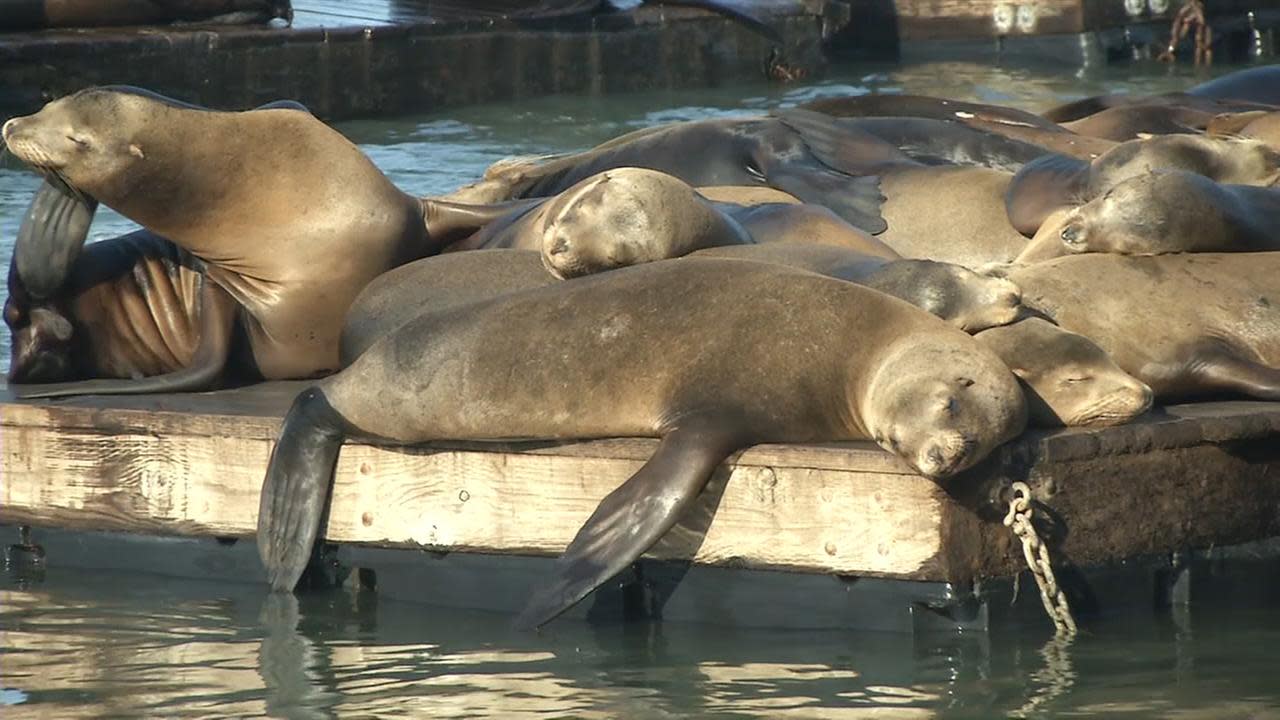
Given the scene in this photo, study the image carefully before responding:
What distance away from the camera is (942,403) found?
477cm

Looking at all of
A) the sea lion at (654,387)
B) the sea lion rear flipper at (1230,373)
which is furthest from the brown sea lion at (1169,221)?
the sea lion at (654,387)

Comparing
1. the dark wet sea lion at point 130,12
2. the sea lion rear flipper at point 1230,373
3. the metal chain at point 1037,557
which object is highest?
the dark wet sea lion at point 130,12

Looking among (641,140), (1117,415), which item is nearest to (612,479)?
(1117,415)

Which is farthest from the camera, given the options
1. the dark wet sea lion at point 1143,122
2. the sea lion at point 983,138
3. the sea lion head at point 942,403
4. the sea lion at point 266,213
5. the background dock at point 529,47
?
the background dock at point 529,47

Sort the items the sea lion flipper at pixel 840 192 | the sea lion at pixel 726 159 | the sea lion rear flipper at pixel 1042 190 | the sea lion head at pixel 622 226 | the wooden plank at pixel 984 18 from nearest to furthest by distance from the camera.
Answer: the sea lion head at pixel 622 226 < the sea lion rear flipper at pixel 1042 190 < the sea lion flipper at pixel 840 192 < the sea lion at pixel 726 159 < the wooden plank at pixel 984 18

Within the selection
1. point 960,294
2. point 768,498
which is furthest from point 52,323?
point 960,294

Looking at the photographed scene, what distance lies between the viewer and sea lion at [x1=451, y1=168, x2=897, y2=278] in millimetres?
5910

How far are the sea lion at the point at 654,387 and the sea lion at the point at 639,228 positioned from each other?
0.36 m

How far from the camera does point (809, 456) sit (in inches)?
191

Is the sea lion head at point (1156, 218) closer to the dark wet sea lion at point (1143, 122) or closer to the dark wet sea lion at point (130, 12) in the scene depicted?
the dark wet sea lion at point (1143, 122)

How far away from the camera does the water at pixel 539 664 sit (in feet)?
14.7

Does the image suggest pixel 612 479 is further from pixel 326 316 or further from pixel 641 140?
pixel 641 140

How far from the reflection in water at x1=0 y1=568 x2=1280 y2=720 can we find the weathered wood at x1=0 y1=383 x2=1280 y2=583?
19 cm

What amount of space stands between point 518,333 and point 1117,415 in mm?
1435
